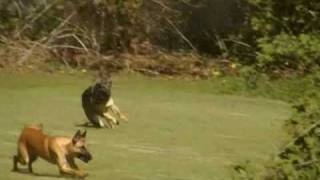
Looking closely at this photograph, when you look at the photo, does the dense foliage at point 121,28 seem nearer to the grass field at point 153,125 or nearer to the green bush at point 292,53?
the grass field at point 153,125

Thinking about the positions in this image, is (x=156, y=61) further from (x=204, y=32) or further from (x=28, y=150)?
(x=28, y=150)

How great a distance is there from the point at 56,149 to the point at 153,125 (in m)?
Result: 3.42

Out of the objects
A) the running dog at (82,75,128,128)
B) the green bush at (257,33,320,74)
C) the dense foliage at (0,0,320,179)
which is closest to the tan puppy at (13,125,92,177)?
the green bush at (257,33,320,74)

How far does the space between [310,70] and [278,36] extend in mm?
242

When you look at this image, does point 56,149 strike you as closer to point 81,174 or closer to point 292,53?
point 81,174

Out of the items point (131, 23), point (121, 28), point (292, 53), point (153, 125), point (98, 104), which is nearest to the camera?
point (292, 53)

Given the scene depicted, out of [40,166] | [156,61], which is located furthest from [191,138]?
[156,61]

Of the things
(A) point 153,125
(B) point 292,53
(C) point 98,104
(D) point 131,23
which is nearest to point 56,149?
(B) point 292,53

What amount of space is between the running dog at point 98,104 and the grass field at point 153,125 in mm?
119

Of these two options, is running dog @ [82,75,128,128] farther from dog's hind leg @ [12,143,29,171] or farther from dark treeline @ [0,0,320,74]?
dark treeline @ [0,0,320,74]

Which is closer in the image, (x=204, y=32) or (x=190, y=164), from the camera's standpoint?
(x=190, y=164)

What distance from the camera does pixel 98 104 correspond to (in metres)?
8.85

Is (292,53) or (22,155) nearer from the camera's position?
(292,53)

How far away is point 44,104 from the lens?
10945mm
